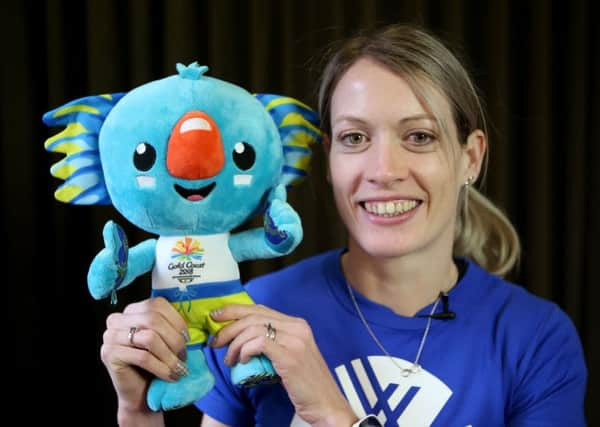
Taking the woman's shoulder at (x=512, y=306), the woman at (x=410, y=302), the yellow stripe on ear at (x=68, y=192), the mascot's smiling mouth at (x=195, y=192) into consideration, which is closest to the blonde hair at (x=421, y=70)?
the woman at (x=410, y=302)

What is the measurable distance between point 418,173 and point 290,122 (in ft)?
0.89

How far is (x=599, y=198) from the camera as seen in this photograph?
7.16ft

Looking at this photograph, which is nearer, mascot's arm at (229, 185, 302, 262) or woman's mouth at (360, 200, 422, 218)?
mascot's arm at (229, 185, 302, 262)

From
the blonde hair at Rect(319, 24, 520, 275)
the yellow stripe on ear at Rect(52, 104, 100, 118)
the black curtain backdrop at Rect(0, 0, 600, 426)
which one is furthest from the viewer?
A: the black curtain backdrop at Rect(0, 0, 600, 426)

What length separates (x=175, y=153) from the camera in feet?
2.96

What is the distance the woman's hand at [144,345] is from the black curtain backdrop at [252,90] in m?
0.75


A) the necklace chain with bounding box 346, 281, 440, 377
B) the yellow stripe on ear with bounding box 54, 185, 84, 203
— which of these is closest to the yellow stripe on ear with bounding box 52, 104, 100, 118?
the yellow stripe on ear with bounding box 54, 185, 84, 203

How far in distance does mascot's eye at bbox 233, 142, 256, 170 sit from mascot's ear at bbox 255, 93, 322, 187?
13 cm

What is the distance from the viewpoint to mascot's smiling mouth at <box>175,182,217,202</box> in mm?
A: 933

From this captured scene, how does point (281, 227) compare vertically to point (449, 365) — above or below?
above

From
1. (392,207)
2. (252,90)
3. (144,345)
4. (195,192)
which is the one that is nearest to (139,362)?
(144,345)

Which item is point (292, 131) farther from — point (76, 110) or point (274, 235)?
point (76, 110)

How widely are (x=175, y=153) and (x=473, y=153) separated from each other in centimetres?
72

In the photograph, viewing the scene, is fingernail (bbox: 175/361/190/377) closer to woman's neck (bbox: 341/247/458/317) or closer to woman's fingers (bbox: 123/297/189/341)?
woman's fingers (bbox: 123/297/189/341)
